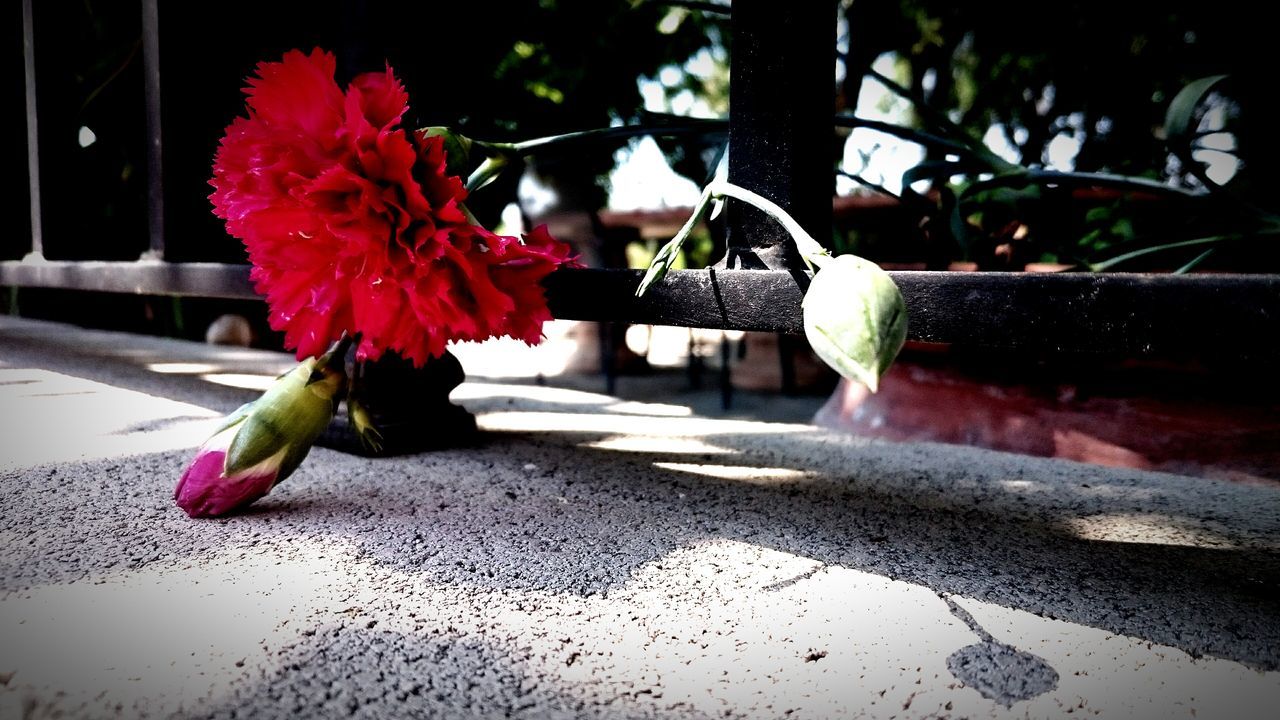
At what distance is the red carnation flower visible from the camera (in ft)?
1.90

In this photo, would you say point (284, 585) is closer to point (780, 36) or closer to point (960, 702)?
point (960, 702)

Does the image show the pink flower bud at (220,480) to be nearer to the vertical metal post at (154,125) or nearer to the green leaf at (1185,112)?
the vertical metal post at (154,125)

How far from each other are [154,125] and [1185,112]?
1665mm

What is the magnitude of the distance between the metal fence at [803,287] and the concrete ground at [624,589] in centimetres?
20

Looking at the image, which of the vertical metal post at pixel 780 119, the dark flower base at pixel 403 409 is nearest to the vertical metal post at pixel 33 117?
the dark flower base at pixel 403 409

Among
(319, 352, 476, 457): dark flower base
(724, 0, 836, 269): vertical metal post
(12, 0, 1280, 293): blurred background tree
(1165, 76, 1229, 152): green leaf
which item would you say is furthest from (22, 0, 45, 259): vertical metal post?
(1165, 76, 1229, 152): green leaf

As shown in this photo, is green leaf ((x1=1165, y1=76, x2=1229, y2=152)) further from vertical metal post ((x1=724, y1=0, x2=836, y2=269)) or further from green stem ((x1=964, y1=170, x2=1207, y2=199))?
vertical metal post ((x1=724, y1=0, x2=836, y2=269))

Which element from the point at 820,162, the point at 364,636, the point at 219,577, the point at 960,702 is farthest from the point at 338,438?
the point at 960,702

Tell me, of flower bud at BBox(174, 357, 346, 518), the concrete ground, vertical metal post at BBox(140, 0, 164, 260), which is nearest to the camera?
the concrete ground

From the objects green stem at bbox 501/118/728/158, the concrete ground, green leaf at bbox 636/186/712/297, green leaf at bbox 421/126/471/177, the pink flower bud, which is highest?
green stem at bbox 501/118/728/158

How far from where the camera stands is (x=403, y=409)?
1010 millimetres

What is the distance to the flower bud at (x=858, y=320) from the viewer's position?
17.7 inches

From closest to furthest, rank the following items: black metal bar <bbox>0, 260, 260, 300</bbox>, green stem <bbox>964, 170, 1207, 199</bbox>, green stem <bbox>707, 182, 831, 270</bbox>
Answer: green stem <bbox>707, 182, 831, 270</bbox> → green stem <bbox>964, 170, 1207, 199</bbox> → black metal bar <bbox>0, 260, 260, 300</bbox>

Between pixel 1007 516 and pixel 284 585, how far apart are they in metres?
0.72
